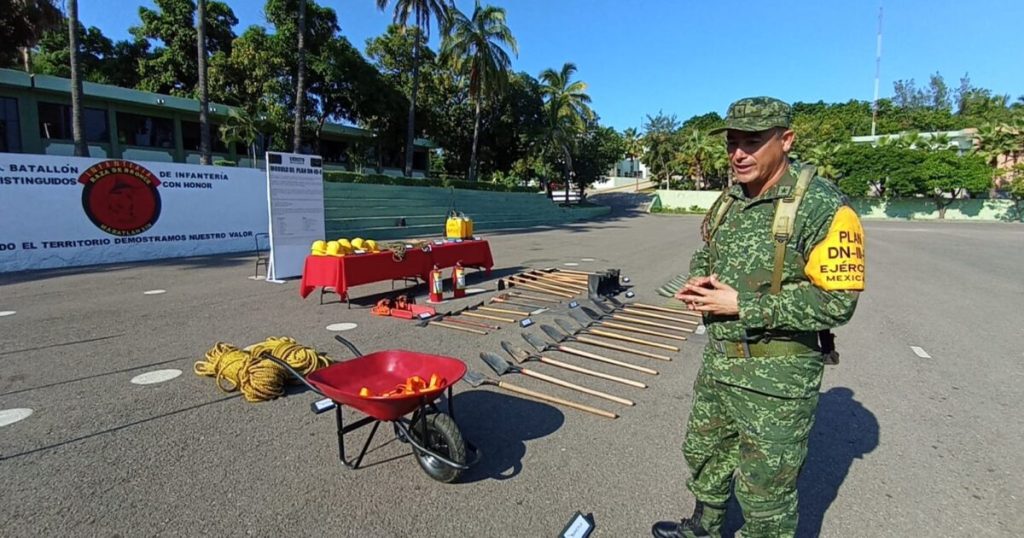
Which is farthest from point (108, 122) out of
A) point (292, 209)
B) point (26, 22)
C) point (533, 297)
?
point (533, 297)

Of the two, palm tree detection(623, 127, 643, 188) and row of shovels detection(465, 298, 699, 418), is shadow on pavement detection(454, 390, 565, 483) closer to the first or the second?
row of shovels detection(465, 298, 699, 418)

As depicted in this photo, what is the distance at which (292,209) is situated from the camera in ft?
31.3

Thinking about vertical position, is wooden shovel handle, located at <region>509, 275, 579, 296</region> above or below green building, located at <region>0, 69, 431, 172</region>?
below

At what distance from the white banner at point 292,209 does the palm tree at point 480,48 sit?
20305 mm

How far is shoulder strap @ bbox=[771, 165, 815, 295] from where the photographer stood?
1.78 metres

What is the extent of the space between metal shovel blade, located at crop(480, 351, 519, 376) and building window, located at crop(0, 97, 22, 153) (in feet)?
88.6

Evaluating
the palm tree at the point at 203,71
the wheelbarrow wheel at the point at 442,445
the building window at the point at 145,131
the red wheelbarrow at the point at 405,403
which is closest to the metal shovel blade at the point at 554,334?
the red wheelbarrow at the point at 405,403

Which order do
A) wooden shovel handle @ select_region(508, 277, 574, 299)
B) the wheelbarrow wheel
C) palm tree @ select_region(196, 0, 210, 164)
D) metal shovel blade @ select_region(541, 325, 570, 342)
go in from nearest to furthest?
1. the wheelbarrow wheel
2. metal shovel blade @ select_region(541, 325, 570, 342)
3. wooden shovel handle @ select_region(508, 277, 574, 299)
4. palm tree @ select_region(196, 0, 210, 164)

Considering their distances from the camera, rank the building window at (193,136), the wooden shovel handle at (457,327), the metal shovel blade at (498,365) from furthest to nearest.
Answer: the building window at (193,136)
the wooden shovel handle at (457,327)
the metal shovel blade at (498,365)

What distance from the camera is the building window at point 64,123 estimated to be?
2236cm

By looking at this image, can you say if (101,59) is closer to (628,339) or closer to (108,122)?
(108,122)

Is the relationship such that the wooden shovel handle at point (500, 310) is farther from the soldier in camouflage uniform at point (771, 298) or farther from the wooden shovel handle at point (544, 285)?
the soldier in camouflage uniform at point (771, 298)

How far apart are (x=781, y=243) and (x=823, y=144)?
2149 inches

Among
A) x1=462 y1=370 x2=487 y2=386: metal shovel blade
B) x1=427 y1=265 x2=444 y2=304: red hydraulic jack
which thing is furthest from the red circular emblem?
x1=462 y1=370 x2=487 y2=386: metal shovel blade
